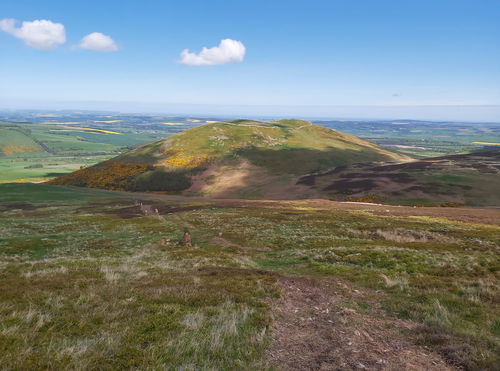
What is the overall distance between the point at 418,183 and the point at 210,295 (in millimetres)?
94567

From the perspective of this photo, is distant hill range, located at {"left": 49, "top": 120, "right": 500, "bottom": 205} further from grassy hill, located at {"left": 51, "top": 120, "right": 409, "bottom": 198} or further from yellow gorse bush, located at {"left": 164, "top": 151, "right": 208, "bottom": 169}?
A: yellow gorse bush, located at {"left": 164, "top": 151, "right": 208, "bottom": 169}

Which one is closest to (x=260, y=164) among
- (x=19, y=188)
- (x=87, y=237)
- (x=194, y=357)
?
(x=19, y=188)

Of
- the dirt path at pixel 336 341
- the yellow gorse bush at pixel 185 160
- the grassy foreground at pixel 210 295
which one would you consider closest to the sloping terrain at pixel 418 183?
the grassy foreground at pixel 210 295

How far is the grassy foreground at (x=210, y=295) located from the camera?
873 cm

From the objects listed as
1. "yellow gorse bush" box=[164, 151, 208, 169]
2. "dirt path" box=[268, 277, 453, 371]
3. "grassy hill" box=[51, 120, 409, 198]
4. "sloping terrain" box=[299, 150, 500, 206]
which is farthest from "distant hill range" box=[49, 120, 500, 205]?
"dirt path" box=[268, 277, 453, 371]

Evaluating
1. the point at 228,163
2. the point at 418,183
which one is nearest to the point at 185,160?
the point at 228,163

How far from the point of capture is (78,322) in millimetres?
10391

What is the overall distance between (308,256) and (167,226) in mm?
28454

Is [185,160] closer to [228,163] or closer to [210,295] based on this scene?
[228,163]

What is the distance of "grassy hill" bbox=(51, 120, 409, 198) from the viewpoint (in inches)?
4547

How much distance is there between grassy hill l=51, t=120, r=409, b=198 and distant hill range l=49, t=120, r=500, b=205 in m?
0.36

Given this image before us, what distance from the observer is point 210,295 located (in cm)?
1408

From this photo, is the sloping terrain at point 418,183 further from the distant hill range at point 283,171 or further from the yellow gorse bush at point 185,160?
the yellow gorse bush at point 185,160

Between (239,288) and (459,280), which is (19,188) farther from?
(459,280)
